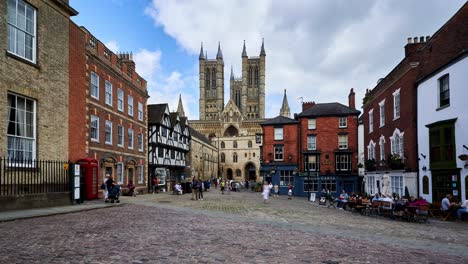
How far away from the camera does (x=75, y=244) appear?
7.93 meters

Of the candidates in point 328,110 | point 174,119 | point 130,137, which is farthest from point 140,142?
point 328,110

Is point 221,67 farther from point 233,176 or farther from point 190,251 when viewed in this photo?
point 190,251

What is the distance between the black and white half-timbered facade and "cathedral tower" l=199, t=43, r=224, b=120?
69990 mm

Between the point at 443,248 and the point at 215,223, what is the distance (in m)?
7.07

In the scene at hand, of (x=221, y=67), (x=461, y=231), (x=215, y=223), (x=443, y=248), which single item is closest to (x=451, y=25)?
(x=461, y=231)

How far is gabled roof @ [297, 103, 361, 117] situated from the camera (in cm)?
4041

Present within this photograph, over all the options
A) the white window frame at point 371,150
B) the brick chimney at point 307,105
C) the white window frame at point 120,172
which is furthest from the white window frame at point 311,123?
the white window frame at point 120,172

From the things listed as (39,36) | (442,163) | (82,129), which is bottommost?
(442,163)

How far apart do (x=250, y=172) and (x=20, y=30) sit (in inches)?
3309

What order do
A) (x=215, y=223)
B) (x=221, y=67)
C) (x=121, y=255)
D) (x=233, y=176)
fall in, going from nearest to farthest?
(x=121, y=255), (x=215, y=223), (x=233, y=176), (x=221, y=67)

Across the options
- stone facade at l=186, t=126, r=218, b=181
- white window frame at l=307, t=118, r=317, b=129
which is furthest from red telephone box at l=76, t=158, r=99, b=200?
stone facade at l=186, t=126, r=218, b=181

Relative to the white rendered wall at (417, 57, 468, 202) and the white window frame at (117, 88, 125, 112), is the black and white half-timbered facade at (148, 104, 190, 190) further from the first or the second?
the white rendered wall at (417, 57, 468, 202)

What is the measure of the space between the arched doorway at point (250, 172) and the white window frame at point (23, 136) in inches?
3166

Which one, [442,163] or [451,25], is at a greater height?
[451,25]
